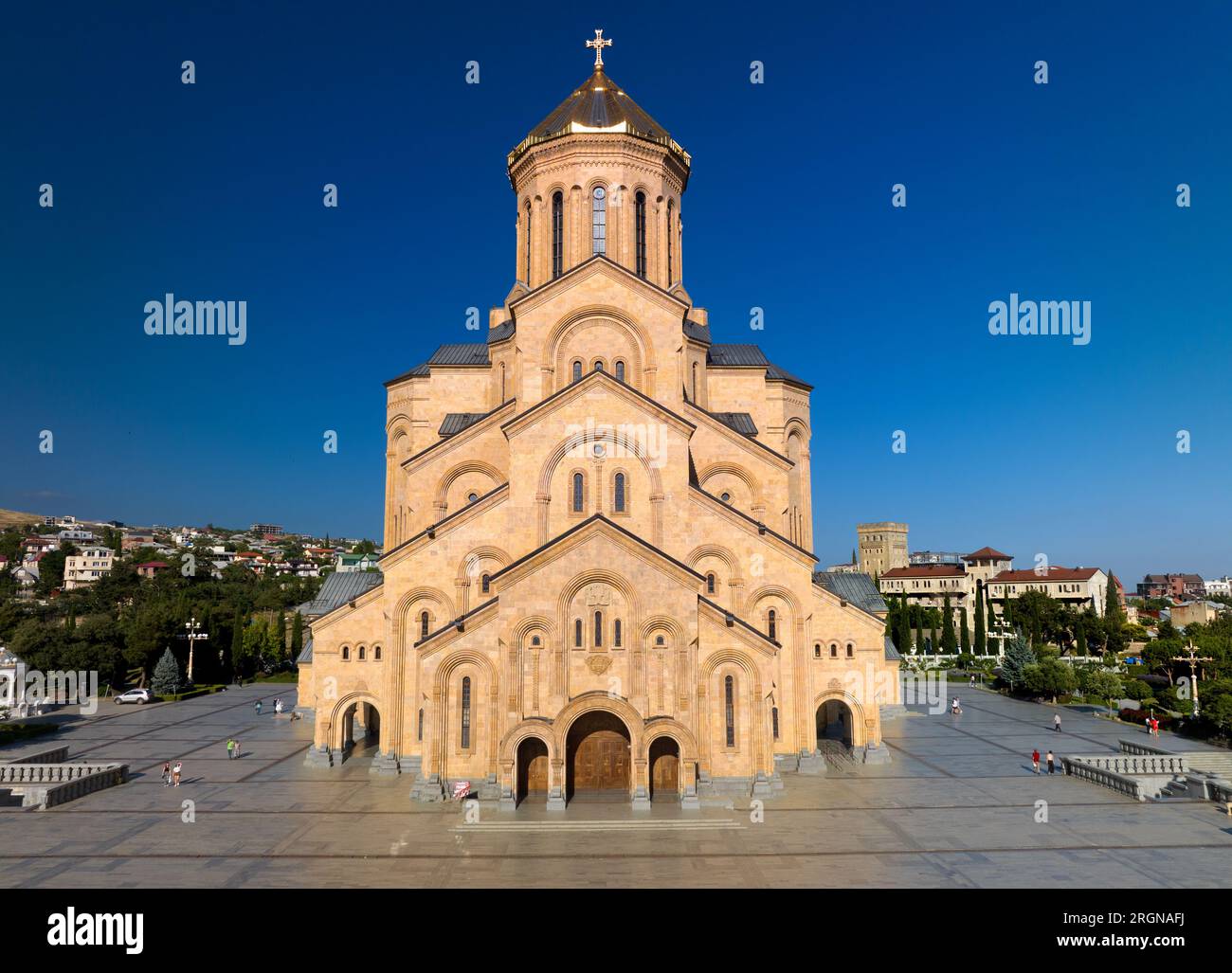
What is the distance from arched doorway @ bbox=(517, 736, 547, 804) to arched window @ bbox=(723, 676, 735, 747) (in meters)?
5.33

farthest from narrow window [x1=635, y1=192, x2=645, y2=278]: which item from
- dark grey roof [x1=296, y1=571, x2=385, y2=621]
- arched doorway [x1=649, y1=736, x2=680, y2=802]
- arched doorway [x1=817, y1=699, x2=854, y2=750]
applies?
arched doorway [x1=817, y1=699, x2=854, y2=750]

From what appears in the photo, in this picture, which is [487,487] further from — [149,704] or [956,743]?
[149,704]

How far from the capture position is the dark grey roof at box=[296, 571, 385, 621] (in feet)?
113

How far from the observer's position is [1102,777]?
2452cm

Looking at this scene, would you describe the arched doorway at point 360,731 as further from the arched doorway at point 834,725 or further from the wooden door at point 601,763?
the arched doorway at point 834,725

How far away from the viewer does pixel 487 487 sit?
28734 millimetres

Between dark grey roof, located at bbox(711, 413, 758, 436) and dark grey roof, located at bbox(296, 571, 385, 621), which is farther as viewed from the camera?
dark grey roof, located at bbox(296, 571, 385, 621)

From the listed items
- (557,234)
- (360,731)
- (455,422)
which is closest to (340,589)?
(360,731)

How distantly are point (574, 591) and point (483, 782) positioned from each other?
6.02 m

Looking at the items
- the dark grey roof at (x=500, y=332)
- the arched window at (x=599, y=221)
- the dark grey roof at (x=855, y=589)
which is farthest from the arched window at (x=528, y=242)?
the dark grey roof at (x=855, y=589)

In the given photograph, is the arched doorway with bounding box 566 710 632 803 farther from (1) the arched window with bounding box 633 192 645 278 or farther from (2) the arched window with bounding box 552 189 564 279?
(1) the arched window with bounding box 633 192 645 278

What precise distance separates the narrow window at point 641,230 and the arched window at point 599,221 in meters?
1.29
